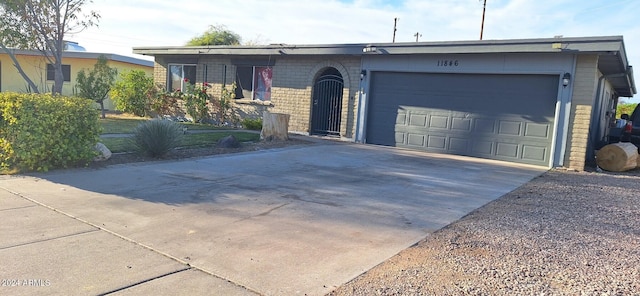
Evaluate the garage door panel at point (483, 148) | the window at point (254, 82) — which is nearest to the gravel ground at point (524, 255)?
the garage door panel at point (483, 148)

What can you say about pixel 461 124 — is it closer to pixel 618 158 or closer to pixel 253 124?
pixel 618 158

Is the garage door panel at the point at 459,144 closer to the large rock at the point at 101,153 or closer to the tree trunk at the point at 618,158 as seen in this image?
the tree trunk at the point at 618,158

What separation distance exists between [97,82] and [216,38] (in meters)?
19.4

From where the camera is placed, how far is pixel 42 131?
771 cm

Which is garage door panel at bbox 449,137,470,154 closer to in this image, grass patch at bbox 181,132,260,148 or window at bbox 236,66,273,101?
grass patch at bbox 181,132,260,148

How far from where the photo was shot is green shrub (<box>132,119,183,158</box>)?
991cm

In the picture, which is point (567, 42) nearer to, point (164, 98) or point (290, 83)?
point (290, 83)

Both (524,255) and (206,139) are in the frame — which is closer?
(524,255)

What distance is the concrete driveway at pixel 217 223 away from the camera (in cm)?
388

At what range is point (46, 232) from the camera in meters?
4.85

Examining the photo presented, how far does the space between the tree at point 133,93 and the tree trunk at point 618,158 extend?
56.9 ft

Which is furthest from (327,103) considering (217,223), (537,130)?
(217,223)

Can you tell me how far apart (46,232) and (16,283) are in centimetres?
136

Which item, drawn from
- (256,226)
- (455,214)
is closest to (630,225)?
(455,214)
